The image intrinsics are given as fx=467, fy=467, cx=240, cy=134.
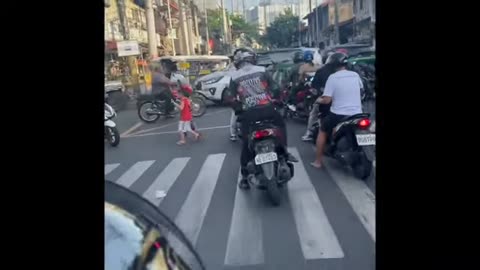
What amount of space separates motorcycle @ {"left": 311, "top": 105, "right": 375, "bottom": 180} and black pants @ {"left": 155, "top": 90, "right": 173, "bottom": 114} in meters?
0.47

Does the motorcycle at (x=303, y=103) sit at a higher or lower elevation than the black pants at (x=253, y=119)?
higher

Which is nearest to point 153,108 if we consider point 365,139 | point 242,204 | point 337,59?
point 242,204

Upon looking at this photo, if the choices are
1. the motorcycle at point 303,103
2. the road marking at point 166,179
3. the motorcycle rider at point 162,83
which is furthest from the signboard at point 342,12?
the road marking at point 166,179

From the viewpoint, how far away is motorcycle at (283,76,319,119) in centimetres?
154

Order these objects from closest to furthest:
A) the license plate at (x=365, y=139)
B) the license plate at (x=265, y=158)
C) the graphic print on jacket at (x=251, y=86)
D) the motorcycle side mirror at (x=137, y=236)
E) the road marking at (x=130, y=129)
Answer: the motorcycle side mirror at (x=137, y=236), the road marking at (x=130, y=129), the license plate at (x=365, y=139), the graphic print on jacket at (x=251, y=86), the license plate at (x=265, y=158)

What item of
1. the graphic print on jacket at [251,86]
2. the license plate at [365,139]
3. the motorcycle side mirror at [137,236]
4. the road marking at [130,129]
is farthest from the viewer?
the graphic print on jacket at [251,86]

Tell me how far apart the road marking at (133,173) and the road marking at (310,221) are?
0.48m

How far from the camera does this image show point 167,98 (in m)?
1.37

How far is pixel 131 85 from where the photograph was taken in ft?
4.30

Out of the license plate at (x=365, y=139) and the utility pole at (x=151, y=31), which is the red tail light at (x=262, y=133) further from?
the utility pole at (x=151, y=31)

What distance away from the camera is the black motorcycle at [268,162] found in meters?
1.59
